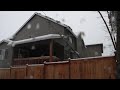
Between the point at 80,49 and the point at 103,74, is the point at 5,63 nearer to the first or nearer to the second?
the point at 80,49

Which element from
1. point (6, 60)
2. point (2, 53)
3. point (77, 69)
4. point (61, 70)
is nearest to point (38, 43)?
point (6, 60)

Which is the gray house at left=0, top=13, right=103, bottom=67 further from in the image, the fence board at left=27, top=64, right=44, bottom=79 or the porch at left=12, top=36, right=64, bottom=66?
the fence board at left=27, top=64, right=44, bottom=79

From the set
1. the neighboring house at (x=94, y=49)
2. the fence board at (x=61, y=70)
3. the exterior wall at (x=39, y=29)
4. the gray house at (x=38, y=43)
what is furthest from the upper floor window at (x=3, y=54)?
the fence board at (x=61, y=70)

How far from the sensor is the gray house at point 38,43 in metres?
21.2

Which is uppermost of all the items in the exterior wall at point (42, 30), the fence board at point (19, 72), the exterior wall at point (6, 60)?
the exterior wall at point (42, 30)

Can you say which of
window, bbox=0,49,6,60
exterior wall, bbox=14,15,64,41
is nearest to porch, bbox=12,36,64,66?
exterior wall, bbox=14,15,64,41

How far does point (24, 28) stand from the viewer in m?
26.0

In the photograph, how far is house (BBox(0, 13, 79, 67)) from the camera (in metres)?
21.9

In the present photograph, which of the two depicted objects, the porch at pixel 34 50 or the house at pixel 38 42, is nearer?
the porch at pixel 34 50

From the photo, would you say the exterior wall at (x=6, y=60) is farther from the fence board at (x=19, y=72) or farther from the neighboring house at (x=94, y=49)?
the neighboring house at (x=94, y=49)

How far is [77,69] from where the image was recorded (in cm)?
1205

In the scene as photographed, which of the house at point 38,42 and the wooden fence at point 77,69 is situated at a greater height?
the house at point 38,42
